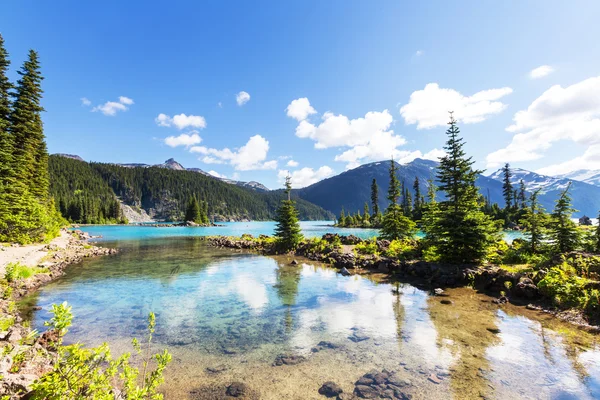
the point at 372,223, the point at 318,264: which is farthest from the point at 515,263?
the point at 372,223

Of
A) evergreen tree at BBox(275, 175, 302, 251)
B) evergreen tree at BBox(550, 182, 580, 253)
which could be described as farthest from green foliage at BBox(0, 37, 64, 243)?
evergreen tree at BBox(550, 182, 580, 253)

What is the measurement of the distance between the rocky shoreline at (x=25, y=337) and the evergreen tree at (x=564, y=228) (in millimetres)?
27540

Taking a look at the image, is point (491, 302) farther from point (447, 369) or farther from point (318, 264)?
point (318, 264)

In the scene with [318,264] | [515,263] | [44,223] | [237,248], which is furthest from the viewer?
[237,248]

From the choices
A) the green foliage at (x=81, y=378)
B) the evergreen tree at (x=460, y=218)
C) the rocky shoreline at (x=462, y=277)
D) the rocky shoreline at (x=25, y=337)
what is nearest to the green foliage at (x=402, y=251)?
the rocky shoreline at (x=462, y=277)

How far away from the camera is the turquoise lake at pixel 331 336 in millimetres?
8004

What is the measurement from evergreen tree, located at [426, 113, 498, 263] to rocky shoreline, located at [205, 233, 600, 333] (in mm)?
1288

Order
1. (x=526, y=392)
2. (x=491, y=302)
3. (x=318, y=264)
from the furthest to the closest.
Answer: (x=318, y=264), (x=491, y=302), (x=526, y=392)

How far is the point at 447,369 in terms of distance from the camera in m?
8.70

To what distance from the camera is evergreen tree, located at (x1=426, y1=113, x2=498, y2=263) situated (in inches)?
832

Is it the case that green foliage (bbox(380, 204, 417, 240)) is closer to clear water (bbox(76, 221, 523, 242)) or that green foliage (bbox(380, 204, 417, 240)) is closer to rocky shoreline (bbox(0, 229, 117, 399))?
clear water (bbox(76, 221, 523, 242))

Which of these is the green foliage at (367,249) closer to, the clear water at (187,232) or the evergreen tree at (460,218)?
the evergreen tree at (460,218)

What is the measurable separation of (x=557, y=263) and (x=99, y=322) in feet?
87.9

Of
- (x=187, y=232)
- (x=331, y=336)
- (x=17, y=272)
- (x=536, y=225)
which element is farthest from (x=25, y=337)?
→ (x=187, y=232)
